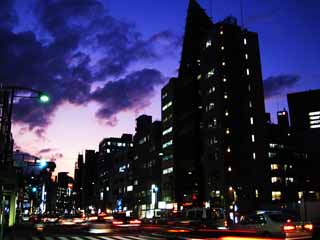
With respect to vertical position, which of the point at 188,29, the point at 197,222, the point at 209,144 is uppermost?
the point at 188,29

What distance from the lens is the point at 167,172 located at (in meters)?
122

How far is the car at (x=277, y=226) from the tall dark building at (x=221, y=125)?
68351 millimetres

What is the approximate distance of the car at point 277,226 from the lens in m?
20.3

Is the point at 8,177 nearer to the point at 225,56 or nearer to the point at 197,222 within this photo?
the point at 197,222

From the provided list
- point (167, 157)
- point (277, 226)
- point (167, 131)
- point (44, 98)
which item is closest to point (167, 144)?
point (167, 131)

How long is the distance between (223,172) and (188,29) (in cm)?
6286

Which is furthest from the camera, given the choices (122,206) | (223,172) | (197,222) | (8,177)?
(122,206)

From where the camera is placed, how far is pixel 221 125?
10094 centimetres

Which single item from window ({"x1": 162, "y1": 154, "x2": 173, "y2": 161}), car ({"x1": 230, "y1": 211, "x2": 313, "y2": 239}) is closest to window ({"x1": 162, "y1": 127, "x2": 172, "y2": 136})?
window ({"x1": 162, "y1": 154, "x2": 173, "y2": 161})

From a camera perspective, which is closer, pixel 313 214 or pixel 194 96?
pixel 313 214

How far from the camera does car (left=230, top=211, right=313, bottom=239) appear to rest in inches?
800

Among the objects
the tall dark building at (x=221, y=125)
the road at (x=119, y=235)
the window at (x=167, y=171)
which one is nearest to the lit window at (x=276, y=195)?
the tall dark building at (x=221, y=125)

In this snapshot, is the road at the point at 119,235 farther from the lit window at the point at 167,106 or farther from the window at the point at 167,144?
the lit window at the point at 167,106

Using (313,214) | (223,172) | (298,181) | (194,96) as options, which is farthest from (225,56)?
(313,214)
